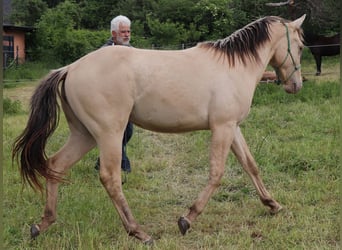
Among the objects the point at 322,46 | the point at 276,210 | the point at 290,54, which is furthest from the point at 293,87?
the point at 322,46

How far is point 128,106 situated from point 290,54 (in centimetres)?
169

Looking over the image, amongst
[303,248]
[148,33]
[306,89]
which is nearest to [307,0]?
[306,89]

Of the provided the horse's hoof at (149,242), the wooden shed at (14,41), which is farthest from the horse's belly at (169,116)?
the wooden shed at (14,41)

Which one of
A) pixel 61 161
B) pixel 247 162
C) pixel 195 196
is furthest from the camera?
pixel 195 196

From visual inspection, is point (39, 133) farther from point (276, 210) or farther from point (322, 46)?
point (322, 46)

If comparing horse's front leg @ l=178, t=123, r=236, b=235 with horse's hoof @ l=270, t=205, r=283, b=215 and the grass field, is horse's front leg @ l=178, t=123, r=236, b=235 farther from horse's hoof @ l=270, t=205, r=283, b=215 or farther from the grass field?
horse's hoof @ l=270, t=205, r=283, b=215

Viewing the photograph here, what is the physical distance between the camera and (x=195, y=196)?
4.29 m

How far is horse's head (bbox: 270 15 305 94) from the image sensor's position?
3.99 metres

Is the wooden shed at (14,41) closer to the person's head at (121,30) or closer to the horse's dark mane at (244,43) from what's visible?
the person's head at (121,30)

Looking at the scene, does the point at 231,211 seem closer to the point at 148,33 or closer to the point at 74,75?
the point at 74,75

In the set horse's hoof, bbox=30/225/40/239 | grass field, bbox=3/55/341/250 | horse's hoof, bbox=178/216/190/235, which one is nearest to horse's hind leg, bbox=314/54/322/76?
grass field, bbox=3/55/341/250

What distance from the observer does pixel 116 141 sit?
10.6 feet

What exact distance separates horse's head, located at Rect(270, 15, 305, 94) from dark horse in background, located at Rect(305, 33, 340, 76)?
10.1 m

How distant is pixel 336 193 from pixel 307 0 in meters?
12.9
